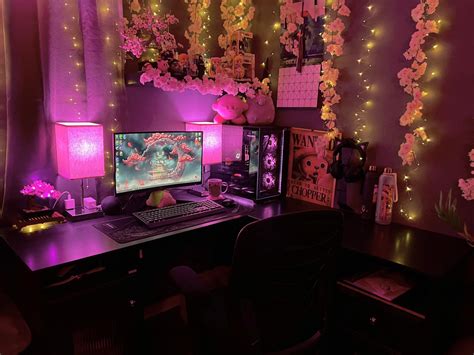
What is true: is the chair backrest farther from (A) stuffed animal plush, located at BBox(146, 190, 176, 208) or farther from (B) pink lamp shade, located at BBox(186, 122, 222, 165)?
(B) pink lamp shade, located at BBox(186, 122, 222, 165)

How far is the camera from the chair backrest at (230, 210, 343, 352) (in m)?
1.05

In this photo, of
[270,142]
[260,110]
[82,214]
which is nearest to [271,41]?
[260,110]

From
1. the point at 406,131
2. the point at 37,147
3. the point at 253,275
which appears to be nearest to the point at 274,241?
the point at 253,275

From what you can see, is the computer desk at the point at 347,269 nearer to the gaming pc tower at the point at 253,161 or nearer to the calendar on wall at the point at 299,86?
the gaming pc tower at the point at 253,161

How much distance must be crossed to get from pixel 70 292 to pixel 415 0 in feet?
6.73

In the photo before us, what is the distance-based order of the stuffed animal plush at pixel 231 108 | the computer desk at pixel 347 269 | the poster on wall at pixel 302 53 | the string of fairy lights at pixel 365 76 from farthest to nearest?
the stuffed animal plush at pixel 231 108, the poster on wall at pixel 302 53, the string of fairy lights at pixel 365 76, the computer desk at pixel 347 269

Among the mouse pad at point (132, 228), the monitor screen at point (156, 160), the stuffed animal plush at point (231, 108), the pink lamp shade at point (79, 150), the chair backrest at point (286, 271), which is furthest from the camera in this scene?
the stuffed animal plush at point (231, 108)

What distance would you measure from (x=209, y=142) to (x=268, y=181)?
45 centimetres

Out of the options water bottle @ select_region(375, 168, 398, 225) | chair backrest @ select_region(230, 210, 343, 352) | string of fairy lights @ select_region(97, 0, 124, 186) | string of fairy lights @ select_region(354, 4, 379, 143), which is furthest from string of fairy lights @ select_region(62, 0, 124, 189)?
water bottle @ select_region(375, 168, 398, 225)

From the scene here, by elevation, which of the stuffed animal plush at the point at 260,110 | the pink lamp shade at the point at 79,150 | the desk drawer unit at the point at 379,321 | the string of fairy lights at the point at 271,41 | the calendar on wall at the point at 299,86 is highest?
the string of fairy lights at the point at 271,41

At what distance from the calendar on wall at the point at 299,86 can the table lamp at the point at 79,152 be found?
1.22 m

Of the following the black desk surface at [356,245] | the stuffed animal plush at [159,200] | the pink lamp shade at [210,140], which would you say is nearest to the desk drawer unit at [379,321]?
the black desk surface at [356,245]

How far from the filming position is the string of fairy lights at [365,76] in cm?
192

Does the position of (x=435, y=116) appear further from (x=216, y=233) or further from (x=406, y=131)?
(x=216, y=233)
